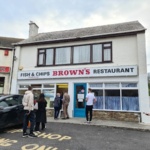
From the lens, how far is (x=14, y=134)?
7.50m

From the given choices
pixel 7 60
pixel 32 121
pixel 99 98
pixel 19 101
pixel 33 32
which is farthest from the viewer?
pixel 33 32

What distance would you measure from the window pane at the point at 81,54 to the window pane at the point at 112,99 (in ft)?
9.34

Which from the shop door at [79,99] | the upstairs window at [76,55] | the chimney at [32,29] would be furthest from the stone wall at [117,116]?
the chimney at [32,29]

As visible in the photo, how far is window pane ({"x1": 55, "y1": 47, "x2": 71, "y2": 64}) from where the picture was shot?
44.3 ft

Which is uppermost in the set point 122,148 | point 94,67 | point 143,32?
point 143,32

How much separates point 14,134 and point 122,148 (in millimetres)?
4427

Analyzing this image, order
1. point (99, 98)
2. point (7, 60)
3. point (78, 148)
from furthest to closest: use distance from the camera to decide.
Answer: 1. point (7, 60)
2. point (99, 98)
3. point (78, 148)

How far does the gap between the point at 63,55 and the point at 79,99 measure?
3.61 m

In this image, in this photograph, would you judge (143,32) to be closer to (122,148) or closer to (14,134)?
(122,148)

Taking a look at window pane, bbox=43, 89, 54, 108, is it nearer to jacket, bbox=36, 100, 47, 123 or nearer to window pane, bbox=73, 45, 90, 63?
window pane, bbox=73, 45, 90, 63

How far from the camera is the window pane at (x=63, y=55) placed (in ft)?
44.3

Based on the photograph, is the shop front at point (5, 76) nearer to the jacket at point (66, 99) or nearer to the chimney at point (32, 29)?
the chimney at point (32, 29)

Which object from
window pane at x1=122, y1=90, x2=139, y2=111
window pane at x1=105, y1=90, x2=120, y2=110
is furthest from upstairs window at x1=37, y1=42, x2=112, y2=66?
window pane at x1=122, y1=90, x2=139, y2=111

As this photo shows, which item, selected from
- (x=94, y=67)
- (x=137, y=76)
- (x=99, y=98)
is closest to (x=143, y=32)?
(x=137, y=76)
